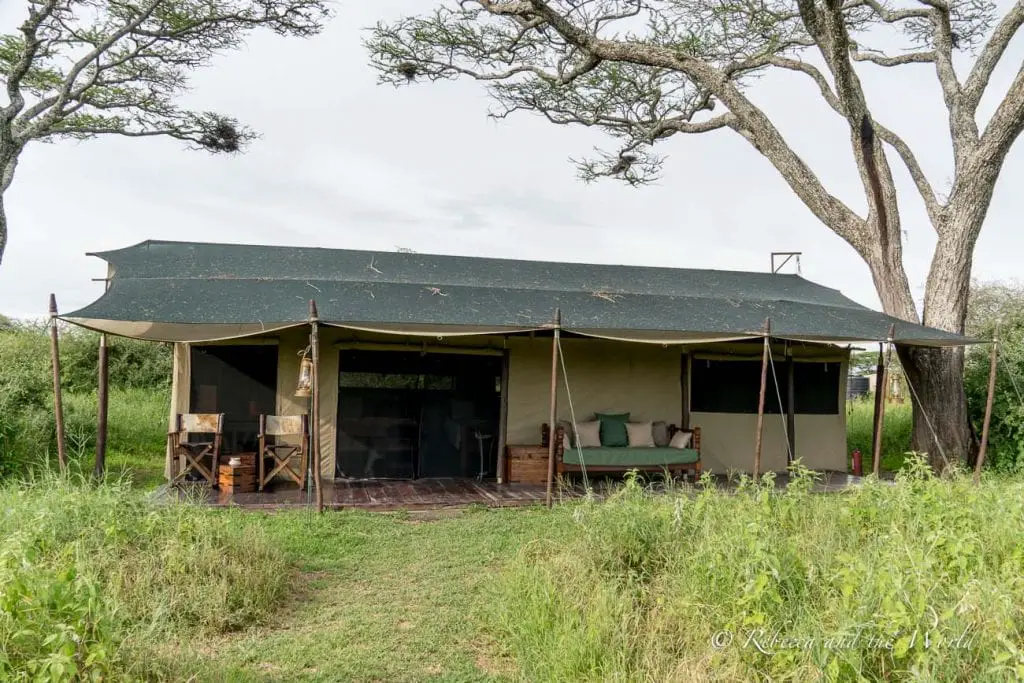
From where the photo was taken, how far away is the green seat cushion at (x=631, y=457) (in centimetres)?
798

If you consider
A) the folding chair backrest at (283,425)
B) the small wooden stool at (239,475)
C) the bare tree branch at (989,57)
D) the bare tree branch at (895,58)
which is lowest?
the small wooden stool at (239,475)

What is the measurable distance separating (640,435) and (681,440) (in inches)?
18.0

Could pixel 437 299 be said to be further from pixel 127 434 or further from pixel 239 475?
pixel 127 434

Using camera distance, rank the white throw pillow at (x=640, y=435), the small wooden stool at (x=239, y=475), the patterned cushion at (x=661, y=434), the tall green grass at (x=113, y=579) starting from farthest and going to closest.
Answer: the patterned cushion at (x=661, y=434), the white throw pillow at (x=640, y=435), the small wooden stool at (x=239, y=475), the tall green grass at (x=113, y=579)

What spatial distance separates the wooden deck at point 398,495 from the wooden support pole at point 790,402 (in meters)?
2.72

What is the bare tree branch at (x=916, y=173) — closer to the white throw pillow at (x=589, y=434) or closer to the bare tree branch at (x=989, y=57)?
the bare tree branch at (x=989, y=57)

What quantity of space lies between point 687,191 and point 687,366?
4.39 meters

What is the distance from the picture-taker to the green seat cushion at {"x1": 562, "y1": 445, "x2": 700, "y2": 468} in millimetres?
7983

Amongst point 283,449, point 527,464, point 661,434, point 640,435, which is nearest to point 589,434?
point 640,435

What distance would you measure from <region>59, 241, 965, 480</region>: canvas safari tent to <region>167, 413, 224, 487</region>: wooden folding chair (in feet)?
2.09

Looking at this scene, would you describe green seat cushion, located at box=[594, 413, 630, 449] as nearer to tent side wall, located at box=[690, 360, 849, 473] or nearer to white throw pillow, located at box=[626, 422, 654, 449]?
white throw pillow, located at box=[626, 422, 654, 449]

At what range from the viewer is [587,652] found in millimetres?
3344

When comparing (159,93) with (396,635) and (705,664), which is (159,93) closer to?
(396,635)

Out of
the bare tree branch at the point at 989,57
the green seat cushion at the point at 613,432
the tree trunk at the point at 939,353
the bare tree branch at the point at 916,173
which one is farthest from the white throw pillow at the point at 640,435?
the bare tree branch at the point at 989,57
